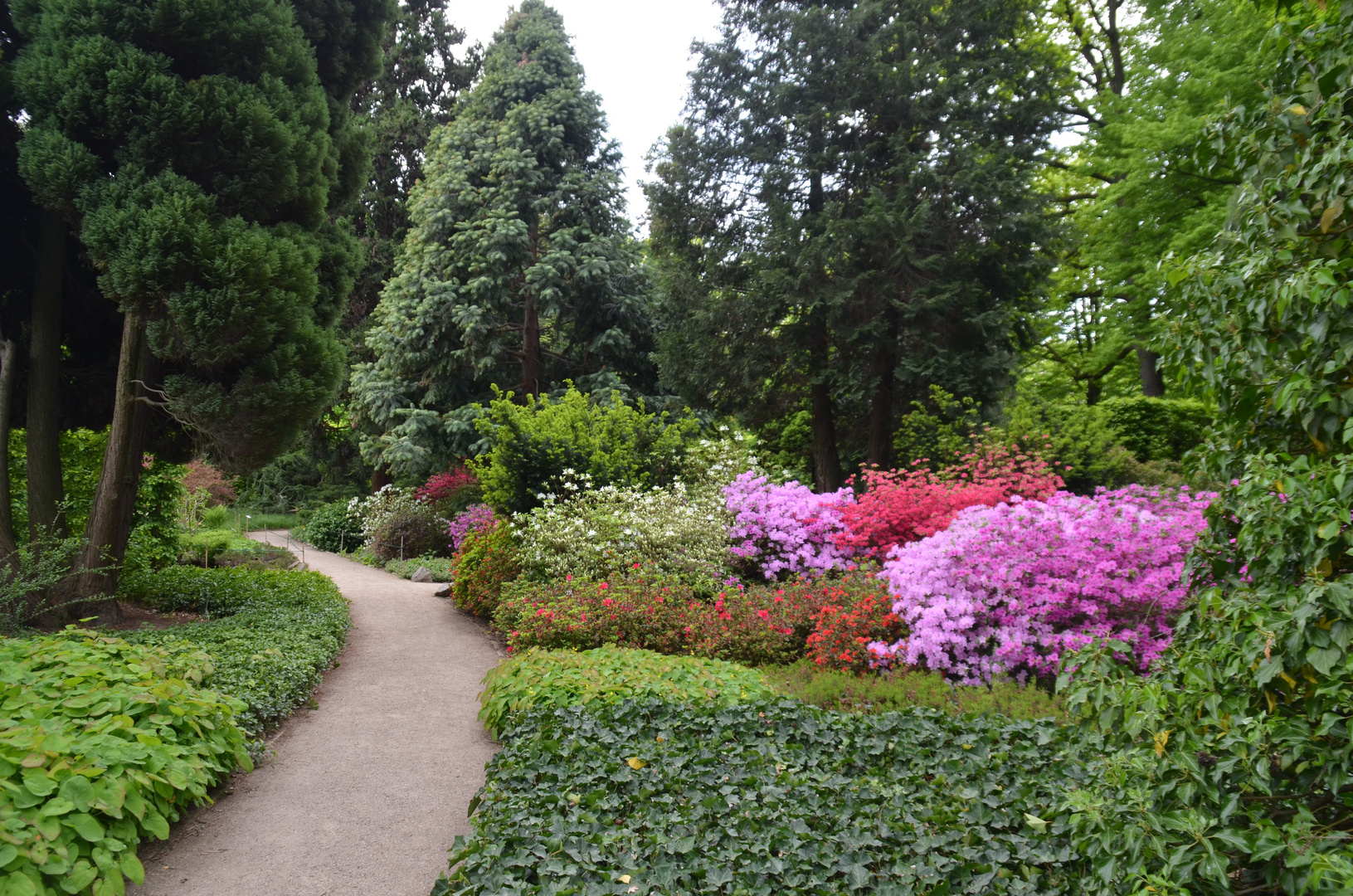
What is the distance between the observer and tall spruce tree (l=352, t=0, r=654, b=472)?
599 inches

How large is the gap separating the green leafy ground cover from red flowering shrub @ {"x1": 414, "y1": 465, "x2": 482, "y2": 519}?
10884 millimetres

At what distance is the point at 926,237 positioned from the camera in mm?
11648

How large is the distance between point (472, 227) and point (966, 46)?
384 inches

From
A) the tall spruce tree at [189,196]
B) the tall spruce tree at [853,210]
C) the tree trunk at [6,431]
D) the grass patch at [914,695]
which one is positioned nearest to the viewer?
the grass patch at [914,695]

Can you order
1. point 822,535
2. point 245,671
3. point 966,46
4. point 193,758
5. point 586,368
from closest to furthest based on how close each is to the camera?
point 193,758 → point 245,671 → point 822,535 → point 966,46 → point 586,368

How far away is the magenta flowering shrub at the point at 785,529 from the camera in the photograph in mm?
8625

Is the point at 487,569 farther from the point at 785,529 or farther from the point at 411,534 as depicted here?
the point at 411,534

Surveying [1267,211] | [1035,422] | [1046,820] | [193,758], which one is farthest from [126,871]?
[1035,422]

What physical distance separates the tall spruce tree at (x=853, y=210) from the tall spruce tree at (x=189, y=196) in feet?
23.4

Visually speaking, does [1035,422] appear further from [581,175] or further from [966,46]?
[581,175]

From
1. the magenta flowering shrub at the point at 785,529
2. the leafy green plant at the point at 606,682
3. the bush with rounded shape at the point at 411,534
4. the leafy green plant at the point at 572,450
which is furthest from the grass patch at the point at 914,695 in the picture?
the bush with rounded shape at the point at 411,534

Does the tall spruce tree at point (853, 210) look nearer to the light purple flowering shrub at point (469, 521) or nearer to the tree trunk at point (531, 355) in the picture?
the tree trunk at point (531, 355)

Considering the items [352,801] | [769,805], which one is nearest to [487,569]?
A: [352,801]

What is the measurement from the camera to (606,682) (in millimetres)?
5012
